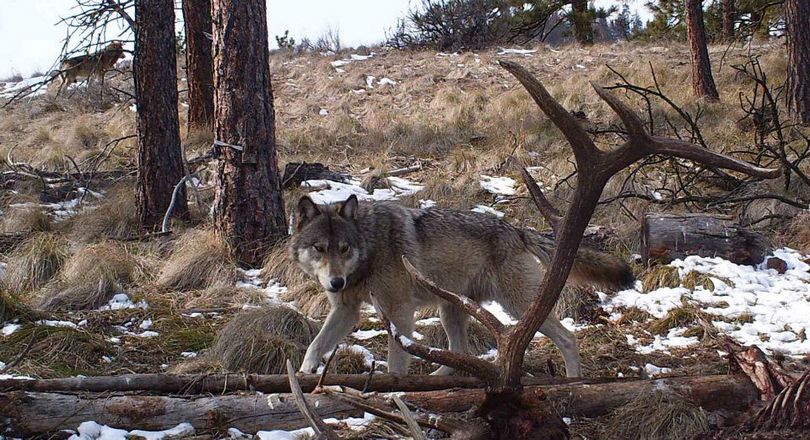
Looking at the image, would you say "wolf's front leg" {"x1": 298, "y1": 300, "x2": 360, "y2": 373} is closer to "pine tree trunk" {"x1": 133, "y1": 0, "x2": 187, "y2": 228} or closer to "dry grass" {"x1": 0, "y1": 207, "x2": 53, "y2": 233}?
"pine tree trunk" {"x1": 133, "y1": 0, "x2": 187, "y2": 228}

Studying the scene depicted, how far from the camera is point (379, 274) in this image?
5223mm

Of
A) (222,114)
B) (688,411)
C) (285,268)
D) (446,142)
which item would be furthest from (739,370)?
(446,142)

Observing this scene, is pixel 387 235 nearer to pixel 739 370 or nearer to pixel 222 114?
pixel 739 370

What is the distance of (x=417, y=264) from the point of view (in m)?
5.35

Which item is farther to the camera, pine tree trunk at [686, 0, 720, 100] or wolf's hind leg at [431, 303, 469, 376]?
pine tree trunk at [686, 0, 720, 100]

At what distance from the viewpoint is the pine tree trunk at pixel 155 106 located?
351 inches

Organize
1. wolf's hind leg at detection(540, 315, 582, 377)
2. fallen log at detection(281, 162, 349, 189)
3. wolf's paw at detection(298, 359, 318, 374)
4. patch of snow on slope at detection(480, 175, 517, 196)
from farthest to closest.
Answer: patch of snow on slope at detection(480, 175, 517, 196)
fallen log at detection(281, 162, 349, 189)
wolf's hind leg at detection(540, 315, 582, 377)
wolf's paw at detection(298, 359, 318, 374)

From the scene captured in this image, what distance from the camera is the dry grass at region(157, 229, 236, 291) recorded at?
7.50 m

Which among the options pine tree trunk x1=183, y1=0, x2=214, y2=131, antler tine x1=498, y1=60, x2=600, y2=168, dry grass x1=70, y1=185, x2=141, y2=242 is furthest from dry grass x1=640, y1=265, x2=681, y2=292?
pine tree trunk x1=183, y1=0, x2=214, y2=131

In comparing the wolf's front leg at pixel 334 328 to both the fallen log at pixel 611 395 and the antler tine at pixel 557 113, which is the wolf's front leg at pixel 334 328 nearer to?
the fallen log at pixel 611 395

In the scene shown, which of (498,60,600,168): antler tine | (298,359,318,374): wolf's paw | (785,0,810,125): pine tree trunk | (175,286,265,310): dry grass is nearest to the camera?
(498,60,600,168): antler tine

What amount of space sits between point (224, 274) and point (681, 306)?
15.0 feet

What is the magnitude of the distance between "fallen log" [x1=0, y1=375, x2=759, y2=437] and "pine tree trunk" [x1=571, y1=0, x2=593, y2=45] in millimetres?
20723

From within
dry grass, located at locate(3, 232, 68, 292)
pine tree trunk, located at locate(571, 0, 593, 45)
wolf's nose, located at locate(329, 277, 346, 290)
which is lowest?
dry grass, located at locate(3, 232, 68, 292)
